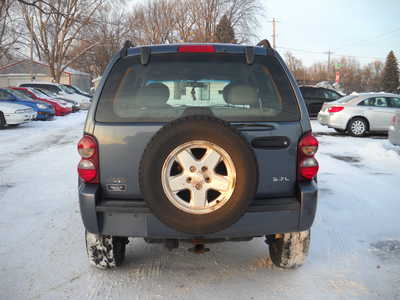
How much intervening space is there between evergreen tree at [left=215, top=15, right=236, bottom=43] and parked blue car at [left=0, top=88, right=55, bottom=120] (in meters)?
33.4

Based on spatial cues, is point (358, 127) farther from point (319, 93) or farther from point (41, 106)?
point (41, 106)

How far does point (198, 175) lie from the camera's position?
2.59 metres

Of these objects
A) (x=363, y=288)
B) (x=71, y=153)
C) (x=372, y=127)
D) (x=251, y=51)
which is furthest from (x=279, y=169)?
(x=372, y=127)

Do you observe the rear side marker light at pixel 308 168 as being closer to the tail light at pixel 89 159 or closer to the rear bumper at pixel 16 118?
the tail light at pixel 89 159

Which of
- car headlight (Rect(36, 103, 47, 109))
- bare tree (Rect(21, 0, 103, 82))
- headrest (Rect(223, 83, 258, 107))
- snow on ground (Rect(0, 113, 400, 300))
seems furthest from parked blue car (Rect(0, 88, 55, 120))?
bare tree (Rect(21, 0, 103, 82))

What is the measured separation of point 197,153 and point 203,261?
132cm

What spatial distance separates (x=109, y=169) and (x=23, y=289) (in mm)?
1177

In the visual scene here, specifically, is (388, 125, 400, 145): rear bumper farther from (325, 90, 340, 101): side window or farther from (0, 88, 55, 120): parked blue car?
(0, 88, 55, 120): parked blue car

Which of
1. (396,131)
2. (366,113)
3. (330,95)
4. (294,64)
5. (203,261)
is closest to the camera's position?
(203,261)

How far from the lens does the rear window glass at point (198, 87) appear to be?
113 inches

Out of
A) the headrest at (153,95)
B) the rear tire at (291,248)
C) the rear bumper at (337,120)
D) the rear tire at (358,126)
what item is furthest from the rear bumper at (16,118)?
the rear tire at (291,248)

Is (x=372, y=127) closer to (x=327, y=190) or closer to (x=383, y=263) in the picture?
(x=327, y=190)

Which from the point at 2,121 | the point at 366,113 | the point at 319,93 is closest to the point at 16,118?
the point at 2,121

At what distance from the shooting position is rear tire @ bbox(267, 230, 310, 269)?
10.4ft
